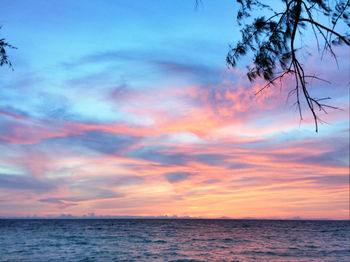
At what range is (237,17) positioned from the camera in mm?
7062

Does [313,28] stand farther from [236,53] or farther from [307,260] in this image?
[307,260]

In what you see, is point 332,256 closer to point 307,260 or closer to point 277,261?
point 307,260

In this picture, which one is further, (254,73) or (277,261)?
(277,261)

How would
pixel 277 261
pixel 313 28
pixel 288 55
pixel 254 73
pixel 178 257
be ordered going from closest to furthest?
pixel 313 28 < pixel 288 55 < pixel 254 73 < pixel 277 261 < pixel 178 257

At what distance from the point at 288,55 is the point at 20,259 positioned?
84.8ft

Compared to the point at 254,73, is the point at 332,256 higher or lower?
lower

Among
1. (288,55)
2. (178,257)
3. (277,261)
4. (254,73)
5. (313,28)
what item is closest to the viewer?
(313,28)

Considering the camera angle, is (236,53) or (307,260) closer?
(236,53)

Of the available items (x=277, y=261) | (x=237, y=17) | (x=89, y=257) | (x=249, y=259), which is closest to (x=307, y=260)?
Result: (x=277, y=261)

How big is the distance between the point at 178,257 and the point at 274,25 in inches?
896

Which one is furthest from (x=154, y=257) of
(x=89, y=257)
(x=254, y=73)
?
(x=254, y=73)

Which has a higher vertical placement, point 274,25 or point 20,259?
point 274,25

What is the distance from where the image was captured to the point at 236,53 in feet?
23.0

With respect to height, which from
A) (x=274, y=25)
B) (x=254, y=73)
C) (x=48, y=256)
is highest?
(x=274, y=25)
